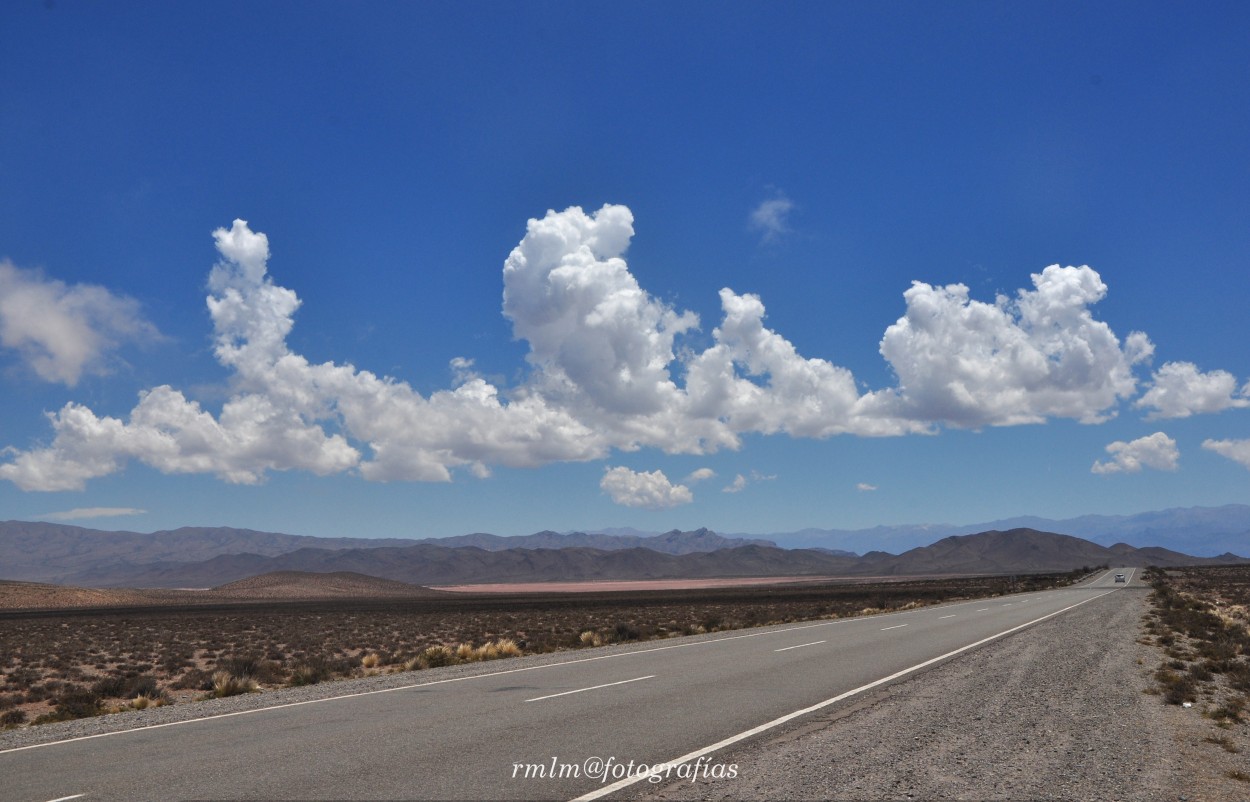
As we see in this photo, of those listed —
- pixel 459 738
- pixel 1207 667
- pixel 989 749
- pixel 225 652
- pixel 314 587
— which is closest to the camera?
pixel 989 749

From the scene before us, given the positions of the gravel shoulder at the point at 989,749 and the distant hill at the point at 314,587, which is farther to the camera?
the distant hill at the point at 314,587

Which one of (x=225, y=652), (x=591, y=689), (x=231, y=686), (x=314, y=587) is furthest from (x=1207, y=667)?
(x=314, y=587)

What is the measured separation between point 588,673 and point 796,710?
18.2 ft

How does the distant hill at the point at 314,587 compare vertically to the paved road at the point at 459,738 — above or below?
below

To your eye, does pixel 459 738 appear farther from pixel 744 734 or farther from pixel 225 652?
pixel 225 652

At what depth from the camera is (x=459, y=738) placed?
30.0 ft

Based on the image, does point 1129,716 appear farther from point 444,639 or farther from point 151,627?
point 151,627

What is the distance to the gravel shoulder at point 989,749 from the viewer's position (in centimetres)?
714

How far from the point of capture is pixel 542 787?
7.10 metres

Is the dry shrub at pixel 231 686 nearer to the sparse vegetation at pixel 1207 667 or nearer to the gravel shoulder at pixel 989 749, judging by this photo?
the gravel shoulder at pixel 989 749

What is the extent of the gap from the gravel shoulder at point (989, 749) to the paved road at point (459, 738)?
26.7 inches

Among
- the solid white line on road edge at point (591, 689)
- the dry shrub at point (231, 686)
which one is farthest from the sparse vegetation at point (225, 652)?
the solid white line on road edge at point (591, 689)

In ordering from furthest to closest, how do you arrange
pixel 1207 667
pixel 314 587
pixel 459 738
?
1. pixel 314 587
2. pixel 1207 667
3. pixel 459 738

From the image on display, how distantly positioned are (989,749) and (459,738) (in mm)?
5641
